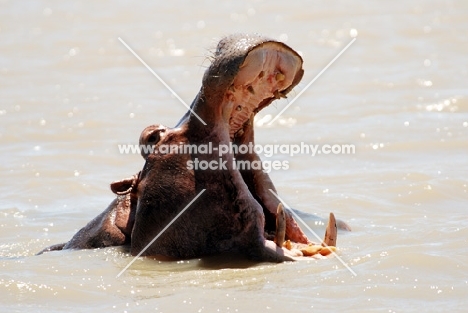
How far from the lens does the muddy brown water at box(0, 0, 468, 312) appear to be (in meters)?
5.73

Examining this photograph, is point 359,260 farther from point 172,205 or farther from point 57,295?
point 57,295

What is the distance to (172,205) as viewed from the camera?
609 centimetres

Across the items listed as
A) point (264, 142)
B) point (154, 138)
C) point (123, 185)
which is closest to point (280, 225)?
point (154, 138)

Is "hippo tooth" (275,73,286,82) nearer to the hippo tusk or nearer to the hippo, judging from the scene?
the hippo

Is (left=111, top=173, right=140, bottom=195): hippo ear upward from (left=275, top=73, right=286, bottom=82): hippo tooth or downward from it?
downward

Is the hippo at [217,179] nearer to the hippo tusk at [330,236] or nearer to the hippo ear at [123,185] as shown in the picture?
the hippo tusk at [330,236]

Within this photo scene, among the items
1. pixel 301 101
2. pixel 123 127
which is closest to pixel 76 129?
pixel 123 127

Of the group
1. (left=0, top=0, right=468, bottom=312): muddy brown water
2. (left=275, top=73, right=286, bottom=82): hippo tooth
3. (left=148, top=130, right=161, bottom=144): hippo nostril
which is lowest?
(left=0, top=0, right=468, bottom=312): muddy brown water

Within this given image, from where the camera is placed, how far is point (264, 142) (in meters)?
11.4

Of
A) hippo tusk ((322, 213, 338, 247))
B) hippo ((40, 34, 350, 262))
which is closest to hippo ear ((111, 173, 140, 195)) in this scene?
hippo ((40, 34, 350, 262))

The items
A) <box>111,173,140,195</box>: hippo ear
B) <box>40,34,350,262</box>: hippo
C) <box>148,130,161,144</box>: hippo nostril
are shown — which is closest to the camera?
<box>40,34,350,262</box>: hippo

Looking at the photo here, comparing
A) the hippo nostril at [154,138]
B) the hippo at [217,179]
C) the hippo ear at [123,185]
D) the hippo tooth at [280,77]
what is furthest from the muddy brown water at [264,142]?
the hippo tooth at [280,77]

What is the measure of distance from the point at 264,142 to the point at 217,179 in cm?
541

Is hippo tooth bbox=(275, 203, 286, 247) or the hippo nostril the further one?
the hippo nostril
